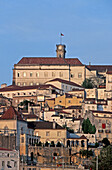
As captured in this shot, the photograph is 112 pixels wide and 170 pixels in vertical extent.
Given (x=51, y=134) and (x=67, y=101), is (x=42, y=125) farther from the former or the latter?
(x=67, y=101)

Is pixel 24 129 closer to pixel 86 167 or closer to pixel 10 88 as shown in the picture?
pixel 86 167

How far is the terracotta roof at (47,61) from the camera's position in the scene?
512ft


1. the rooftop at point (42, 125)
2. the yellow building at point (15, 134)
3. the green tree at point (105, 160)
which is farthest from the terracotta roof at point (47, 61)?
the green tree at point (105, 160)

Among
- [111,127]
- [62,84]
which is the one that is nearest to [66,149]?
[111,127]

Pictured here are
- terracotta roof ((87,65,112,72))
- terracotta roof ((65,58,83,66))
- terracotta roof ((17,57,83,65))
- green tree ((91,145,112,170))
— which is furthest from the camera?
terracotta roof ((87,65,112,72))

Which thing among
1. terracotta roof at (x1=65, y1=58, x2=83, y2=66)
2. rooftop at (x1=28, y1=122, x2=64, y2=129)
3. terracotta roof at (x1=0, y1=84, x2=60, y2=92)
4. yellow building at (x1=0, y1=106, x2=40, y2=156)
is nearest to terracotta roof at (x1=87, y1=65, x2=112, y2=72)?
terracotta roof at (x1=65, y1=58, x2=83, y2=66)

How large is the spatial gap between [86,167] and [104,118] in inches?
1216

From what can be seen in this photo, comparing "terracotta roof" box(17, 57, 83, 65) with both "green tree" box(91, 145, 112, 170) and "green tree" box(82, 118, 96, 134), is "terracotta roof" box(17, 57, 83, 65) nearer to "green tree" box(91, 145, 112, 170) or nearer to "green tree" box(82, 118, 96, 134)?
"green tree" box(82, 118, 96, 134)

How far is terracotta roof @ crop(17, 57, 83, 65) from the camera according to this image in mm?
156125

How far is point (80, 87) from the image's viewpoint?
14612 centimetres

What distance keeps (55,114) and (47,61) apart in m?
40.4

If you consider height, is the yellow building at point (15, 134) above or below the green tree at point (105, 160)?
above

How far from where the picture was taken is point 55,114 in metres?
118

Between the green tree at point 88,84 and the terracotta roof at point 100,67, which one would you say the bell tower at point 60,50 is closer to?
the terracotta roof at point 100,67
